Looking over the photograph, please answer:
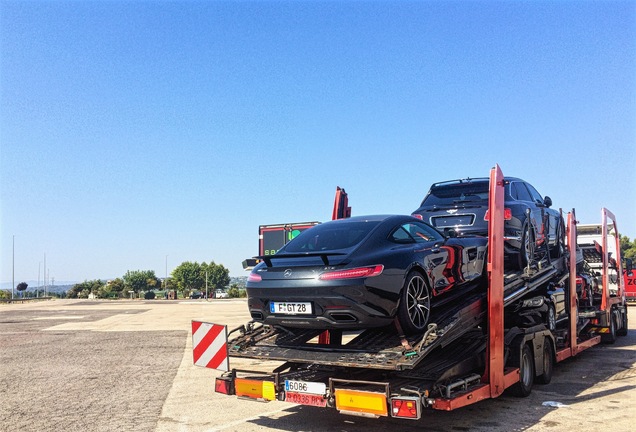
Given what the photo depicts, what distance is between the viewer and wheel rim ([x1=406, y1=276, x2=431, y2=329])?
5785 mm

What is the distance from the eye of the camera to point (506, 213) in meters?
7.83

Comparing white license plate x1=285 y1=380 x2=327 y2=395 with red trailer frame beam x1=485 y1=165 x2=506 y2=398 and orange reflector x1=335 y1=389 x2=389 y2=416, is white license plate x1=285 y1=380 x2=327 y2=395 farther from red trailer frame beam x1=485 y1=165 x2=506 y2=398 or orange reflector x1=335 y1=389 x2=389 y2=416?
red trailer frame beam x1=485 y1=165 x2=506 y2=398

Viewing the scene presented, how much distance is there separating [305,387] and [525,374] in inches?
129

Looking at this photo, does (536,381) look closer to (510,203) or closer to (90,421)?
(510,203)

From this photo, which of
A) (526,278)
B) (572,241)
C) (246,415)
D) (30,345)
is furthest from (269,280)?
(30,345)

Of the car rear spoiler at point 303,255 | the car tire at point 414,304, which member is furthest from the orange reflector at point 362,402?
the car rear spoiler at point 303,255

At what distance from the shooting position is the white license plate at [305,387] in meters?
5.59

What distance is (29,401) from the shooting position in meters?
7.79

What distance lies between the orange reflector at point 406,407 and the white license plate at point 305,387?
2.58 ft

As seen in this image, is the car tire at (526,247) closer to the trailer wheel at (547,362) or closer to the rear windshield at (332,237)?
the trailer wheel at (547,362)

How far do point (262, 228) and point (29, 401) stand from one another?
24792 mm

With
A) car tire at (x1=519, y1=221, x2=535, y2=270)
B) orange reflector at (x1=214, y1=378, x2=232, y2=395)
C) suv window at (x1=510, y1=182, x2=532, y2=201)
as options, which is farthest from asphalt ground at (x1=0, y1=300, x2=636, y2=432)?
suv window at (x1=510, y1=182, x2=532, y2=201)

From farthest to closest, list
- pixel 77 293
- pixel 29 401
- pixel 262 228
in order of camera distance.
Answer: pixel 77 293
pixel 262 228
pixel 29 401

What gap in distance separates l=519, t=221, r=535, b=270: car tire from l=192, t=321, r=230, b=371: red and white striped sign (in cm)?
436
